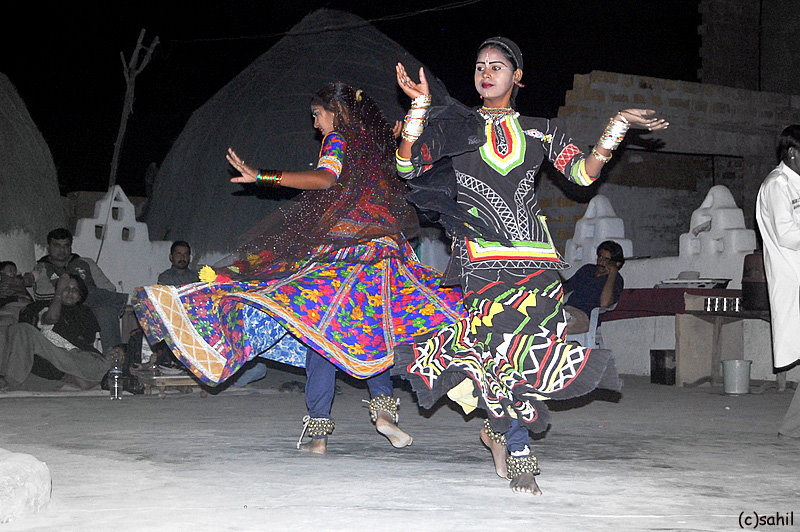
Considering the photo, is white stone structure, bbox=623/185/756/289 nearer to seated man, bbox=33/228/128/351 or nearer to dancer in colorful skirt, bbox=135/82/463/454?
dancer in colorful skirt, bbox=135/82/463/454

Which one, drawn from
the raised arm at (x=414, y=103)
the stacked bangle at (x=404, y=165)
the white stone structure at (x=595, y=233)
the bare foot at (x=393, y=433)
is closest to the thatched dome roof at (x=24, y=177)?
the white stone structure at (x=595, y=233)

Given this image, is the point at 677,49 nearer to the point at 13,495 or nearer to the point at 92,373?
the point at 92,373

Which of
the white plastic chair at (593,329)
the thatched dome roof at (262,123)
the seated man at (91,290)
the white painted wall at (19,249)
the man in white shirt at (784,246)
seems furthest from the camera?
the thatched dome roof at (262,123)

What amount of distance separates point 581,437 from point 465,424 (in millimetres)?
900

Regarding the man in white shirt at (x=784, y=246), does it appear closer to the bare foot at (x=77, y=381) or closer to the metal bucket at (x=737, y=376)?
the metal bucket at (x=737, y=376)

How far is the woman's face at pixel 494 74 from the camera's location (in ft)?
13.8

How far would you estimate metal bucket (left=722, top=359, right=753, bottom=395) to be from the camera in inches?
336

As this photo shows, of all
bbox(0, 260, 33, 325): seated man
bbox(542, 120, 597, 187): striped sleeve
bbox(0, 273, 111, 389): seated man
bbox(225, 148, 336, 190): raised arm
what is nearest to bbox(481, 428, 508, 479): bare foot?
bbox(542, 120, 597, 187): striped sleeve

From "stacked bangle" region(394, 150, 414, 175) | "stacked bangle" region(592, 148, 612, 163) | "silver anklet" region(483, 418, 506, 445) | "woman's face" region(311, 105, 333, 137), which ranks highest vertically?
"woman's face" region(311, 105, 333, 137)

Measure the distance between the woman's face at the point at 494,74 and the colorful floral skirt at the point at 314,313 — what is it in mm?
1098

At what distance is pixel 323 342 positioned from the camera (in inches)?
186

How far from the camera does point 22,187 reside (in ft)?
44.5

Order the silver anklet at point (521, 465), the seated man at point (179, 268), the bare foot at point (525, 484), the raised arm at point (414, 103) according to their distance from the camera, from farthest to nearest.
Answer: the seated man at point (179, 268) < the raised arm at point (414, 103) < the silver anklet at point (521, 465) < the bare foot at point (525, 484)

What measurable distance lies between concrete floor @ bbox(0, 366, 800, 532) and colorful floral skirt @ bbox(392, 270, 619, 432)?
0.35 m
